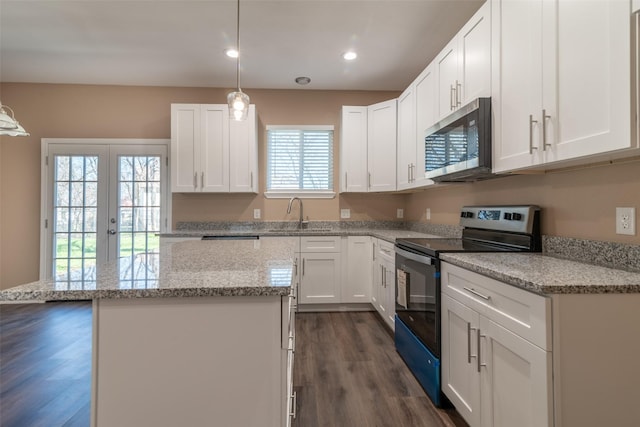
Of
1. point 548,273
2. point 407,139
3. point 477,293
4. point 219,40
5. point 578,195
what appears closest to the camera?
point 548,273

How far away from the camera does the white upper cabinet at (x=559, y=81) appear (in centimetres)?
109

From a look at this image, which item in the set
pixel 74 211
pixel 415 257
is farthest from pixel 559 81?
pixel 74 211

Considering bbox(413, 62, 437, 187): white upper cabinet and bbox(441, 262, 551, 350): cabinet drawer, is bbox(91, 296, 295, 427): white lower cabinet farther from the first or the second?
bbox(413, 62, 437, 187): white upper cabinet

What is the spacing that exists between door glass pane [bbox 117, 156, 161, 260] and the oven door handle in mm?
3084

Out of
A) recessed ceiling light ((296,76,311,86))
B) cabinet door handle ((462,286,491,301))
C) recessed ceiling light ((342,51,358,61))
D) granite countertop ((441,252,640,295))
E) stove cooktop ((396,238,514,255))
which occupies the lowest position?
cabinet door handle ((462,286,491,301))

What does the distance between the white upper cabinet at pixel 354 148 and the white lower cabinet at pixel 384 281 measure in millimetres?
823

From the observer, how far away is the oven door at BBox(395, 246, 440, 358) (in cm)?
179

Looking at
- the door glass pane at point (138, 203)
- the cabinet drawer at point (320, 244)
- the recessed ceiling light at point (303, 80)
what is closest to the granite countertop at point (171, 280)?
the cabinet drawer at point (320, 244)

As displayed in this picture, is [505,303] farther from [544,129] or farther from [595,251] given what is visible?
[544,129]

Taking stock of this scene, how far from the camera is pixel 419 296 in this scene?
2004 millimetres

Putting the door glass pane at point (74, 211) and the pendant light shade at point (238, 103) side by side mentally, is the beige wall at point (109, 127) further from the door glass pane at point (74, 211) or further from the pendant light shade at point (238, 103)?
the pendant light shade at point (238, 103)

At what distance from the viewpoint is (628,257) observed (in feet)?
4.26

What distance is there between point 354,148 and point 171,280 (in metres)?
2.97

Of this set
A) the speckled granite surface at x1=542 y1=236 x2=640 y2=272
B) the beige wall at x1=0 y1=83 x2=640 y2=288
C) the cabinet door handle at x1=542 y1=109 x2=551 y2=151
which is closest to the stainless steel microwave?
the cabinet door handle at x1=542 y1=109 x2=551 y2=151
